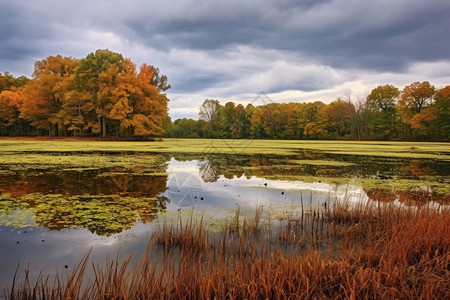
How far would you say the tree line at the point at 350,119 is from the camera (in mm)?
55656

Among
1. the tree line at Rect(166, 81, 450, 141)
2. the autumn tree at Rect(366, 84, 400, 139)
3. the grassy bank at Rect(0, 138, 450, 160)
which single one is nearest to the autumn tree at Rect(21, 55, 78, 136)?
the grassy bank at Rect(0, 138, 450, 160)

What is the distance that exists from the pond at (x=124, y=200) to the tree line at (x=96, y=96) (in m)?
30.4

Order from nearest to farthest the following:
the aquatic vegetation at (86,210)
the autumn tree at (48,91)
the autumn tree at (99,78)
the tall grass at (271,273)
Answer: the tall grass at (271,273) → the aquatic vegetation at (86,210) → the autumn tree at (99,78) → the autumn tree at (48,91)

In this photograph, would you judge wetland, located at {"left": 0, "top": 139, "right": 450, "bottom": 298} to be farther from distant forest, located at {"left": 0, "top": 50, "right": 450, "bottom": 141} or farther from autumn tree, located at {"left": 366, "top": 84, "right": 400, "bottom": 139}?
autumn tree, located at {"left": 366, "top": 84, "right": 400, "bottom": 139}

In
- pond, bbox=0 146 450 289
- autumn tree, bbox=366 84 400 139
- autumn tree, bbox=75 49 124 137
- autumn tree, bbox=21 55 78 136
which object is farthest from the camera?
autumn tree, bbox=366 84 400 139

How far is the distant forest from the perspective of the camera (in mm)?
42844

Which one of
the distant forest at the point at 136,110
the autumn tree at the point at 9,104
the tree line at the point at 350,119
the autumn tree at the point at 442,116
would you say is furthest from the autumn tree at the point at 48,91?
the autumn tree at the point at 442,116

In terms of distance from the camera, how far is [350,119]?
75.5 meters

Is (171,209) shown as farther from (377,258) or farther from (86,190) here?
(377,258)

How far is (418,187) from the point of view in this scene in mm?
10016

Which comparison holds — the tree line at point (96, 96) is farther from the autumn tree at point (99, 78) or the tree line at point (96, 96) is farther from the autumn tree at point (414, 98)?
the autumn tree at point (414, 98)

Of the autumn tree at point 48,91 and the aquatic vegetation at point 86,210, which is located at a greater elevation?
the autumn tree at point 48,91

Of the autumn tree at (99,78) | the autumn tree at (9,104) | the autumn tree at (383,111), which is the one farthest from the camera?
the autumn tree at (383,111)

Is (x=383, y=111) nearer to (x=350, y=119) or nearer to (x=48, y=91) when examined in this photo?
(x=350, y=119)
